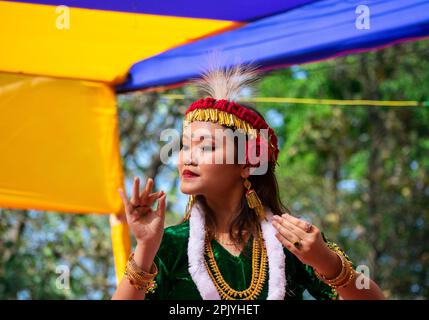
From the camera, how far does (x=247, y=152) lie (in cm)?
241

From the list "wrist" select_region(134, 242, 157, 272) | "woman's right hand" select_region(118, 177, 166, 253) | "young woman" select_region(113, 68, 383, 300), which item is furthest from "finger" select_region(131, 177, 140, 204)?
"young woman" select_region(113, 68, 383, 300)

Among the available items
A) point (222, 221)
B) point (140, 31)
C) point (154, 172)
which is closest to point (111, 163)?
point (140, 31)

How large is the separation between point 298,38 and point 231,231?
3.73ft

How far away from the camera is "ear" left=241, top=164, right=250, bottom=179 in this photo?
7.97 feet

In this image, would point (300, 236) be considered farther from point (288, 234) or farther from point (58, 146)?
point (58, 146)

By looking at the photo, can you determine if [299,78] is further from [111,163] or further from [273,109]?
[111,163]

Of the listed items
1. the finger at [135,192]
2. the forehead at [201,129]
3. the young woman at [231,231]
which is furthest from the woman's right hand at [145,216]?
the forehead at [201,129]

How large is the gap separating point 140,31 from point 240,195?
3.75 feet

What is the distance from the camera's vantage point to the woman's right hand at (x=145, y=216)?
203 cm

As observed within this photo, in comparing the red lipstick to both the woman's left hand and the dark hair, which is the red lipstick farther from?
the woman's left hand

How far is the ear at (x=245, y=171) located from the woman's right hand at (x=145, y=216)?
0.41m

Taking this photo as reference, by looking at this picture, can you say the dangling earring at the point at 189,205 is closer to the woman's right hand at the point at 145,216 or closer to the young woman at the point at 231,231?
the young woman at the point at 231,231

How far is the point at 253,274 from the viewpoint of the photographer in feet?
7.73

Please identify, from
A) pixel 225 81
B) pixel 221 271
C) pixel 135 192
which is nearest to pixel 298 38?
pixel 225 81
